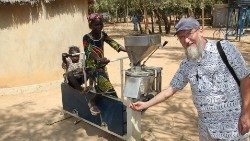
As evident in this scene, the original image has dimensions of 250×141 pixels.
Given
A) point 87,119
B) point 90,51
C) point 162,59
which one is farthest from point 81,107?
point 162,59

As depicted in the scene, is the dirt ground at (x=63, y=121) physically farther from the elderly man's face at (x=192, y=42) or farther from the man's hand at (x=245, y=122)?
the elderly man's face at (x=192, y=42)

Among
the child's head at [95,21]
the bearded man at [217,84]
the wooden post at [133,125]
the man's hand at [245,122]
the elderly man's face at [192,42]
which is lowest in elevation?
the wooden post at [133,125]

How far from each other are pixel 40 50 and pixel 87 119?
5.05 metres

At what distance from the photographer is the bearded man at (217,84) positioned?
3.07 m

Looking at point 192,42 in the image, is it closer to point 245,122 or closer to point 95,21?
point 245,122

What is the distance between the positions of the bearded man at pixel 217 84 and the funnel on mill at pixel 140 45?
138 centimetres

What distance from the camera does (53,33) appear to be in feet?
36.4

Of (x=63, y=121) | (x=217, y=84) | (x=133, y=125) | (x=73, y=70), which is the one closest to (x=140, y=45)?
(x=133, y=125)

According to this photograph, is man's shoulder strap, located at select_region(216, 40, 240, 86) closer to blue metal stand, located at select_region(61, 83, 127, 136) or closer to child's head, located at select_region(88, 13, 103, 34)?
blue metal stand, located at select_region(61, 83, 127, 136)

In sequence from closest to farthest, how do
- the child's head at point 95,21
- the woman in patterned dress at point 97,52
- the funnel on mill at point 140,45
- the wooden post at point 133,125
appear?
the funnel on mill at point 140,45 < the wooden post at point 133,125 < the child's head at point 95,21 < the woman in patterned dress at point 97,52

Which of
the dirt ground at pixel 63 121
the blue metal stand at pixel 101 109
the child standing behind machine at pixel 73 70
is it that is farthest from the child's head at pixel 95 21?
the dirt ground at pixel 63 121

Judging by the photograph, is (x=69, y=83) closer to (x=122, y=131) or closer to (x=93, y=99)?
(x=93, y=99)

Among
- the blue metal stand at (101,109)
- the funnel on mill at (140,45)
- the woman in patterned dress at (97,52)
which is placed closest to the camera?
the funnel on mill at (140,45)

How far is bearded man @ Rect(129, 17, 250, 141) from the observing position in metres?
3.07
